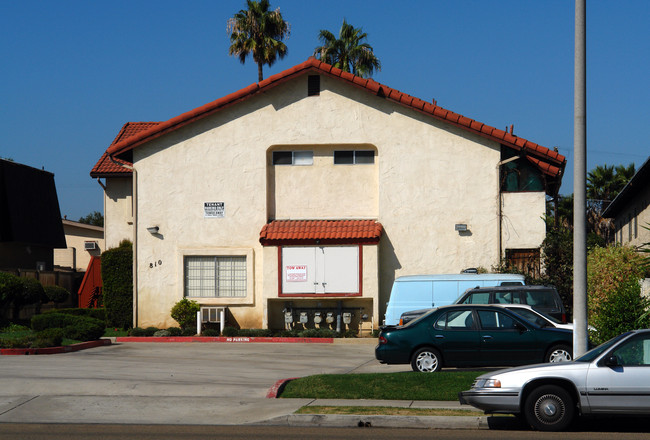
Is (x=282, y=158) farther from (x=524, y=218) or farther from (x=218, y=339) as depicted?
(x=524, y=218)

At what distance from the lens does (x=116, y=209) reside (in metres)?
34.8

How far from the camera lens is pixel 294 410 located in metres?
13.1

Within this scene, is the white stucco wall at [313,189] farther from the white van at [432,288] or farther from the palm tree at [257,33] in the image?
the palm tree at [257,33]

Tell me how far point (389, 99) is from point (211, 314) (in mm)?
9476

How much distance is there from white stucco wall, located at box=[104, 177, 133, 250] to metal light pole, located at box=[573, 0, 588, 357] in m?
Result: 24.2

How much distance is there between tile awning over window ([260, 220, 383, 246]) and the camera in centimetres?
2716

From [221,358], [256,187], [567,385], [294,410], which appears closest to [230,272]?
[256,187]

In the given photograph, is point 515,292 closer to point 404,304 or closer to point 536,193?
point 404,304

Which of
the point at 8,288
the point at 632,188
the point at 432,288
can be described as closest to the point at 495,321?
the point at 432,288

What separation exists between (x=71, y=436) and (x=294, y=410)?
3.45 metres

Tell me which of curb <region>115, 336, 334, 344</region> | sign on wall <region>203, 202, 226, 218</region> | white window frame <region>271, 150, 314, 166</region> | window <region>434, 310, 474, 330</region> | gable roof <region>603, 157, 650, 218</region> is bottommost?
curb <region>115, 336, 334, 344</region>

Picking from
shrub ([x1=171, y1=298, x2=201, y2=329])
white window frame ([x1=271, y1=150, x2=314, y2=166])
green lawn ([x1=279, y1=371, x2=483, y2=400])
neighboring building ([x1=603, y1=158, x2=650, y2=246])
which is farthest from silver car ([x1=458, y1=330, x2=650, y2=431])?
white window frame ([x1=271, y1=150, x2=314, y2=166])

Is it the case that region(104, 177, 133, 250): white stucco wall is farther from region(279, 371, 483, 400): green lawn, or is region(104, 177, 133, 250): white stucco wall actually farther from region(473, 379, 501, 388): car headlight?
region(473, 379, 501, 388): car headlight

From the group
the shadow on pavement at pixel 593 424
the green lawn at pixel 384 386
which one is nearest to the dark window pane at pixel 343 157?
the green lawn at pixel 384 386
